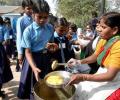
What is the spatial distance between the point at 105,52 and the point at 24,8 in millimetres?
2527

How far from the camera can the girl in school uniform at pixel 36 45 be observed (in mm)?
3027

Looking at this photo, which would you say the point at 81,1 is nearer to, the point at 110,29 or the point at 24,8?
the point at 24,8

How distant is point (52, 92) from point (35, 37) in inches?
31.0

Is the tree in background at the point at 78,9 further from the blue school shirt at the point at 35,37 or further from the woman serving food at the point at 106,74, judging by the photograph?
the woman serving food at the point at 106,74

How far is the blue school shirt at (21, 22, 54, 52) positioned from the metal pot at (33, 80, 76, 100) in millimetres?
639

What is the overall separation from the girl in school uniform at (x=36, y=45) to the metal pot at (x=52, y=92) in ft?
1.16

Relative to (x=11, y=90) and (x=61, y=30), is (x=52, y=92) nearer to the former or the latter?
(x=61, y=30)

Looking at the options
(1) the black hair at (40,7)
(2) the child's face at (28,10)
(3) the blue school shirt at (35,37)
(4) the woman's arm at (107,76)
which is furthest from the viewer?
(2) the child's face at (28,10)

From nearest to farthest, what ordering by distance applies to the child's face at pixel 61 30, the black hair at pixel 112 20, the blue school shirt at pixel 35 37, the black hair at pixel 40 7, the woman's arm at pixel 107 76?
the woman's arm at pixel 107 76 < the black hair at pixel 112 20 < the black hair at pixel 40 7 < the blue school shirt at pixel 35 37 < the child's face at pixel 61 30

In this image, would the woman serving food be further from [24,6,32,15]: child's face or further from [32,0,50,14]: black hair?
[24,6,32,15]: child's face

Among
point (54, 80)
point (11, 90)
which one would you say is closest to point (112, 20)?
point (54, 80)

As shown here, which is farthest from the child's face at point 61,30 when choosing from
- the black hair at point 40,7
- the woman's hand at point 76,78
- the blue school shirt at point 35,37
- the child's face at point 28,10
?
the woman's hand at point 76,78

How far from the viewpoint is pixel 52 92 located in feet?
8.63

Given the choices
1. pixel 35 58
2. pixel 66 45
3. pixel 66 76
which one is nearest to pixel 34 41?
pixel 35 58
